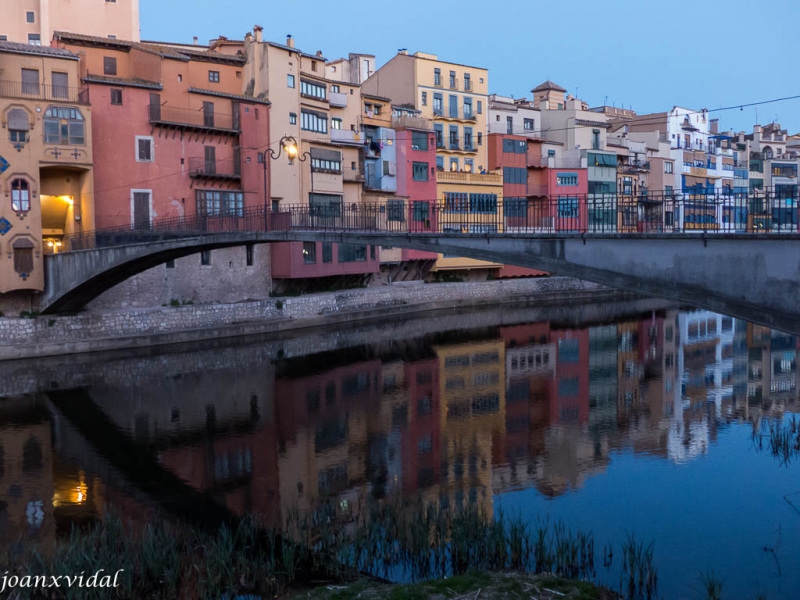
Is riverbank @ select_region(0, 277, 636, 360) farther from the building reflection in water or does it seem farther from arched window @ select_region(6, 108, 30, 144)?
arched window @ select_region(6, 108, 30, 144)

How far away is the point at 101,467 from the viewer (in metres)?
17.1

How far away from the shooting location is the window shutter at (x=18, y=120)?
28438mm

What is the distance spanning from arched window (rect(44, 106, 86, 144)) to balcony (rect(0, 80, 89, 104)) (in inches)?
15.4

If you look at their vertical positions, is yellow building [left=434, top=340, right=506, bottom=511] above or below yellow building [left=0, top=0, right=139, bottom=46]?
below

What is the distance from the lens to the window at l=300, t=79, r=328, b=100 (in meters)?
40.5

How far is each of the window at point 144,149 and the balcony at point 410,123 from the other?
16048 millimetres

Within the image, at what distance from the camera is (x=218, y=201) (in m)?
37.0

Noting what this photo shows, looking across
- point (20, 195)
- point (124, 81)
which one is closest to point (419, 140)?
point (124, 81)

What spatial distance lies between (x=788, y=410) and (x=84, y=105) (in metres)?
25.7

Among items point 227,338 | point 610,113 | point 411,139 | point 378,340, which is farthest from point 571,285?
point 610,113

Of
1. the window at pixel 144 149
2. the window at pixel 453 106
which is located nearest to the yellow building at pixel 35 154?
the window at pixel 144 149

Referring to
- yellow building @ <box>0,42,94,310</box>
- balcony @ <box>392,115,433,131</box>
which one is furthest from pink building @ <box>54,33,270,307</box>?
balcony @ <box>392,115,433,131</box>

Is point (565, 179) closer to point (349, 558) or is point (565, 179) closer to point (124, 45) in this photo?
point (124, 45)

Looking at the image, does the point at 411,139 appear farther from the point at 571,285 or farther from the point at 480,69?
the point at 571,285
